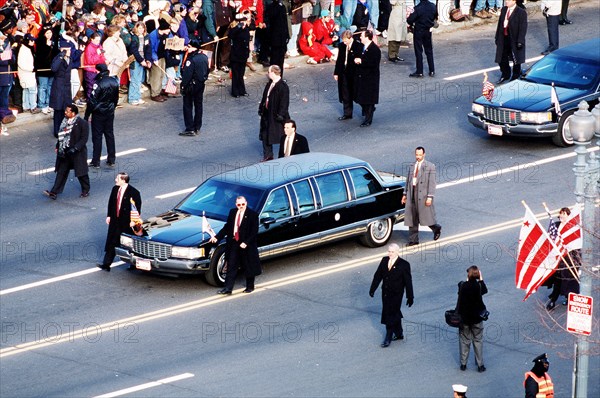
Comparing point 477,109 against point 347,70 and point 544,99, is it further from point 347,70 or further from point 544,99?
point 347,70

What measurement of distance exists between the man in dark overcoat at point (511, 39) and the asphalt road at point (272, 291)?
1.88m

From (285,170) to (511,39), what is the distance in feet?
35.5

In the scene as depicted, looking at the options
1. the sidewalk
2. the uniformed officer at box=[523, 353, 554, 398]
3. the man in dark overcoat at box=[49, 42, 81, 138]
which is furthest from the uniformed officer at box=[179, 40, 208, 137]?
the uniformed officer at box=[523, 353, 554, 398]

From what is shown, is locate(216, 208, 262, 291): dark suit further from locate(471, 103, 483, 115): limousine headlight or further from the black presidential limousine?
locate(471, 103, 483, 115): limousine headlight

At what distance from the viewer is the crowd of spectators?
3139 cm

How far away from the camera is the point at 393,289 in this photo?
21.4 m

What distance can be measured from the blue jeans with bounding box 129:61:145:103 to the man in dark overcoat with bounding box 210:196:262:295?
33.5ft

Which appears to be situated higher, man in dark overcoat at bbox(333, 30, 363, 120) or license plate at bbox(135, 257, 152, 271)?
man in dark overcoat at bbox(333, 30, 363, 120)

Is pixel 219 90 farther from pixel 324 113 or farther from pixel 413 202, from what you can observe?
pixel 413 202

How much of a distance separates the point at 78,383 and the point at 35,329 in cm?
216

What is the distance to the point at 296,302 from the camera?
23.1m

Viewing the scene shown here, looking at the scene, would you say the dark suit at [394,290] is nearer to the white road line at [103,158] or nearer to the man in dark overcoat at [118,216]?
the man in dark overcoat at [118,216]

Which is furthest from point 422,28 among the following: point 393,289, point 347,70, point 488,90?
point 393,289

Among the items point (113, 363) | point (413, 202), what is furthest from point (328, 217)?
point (113, 363)
